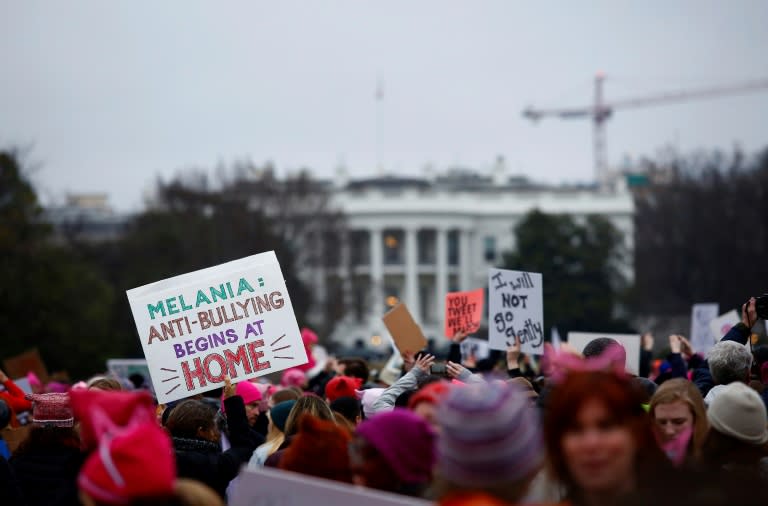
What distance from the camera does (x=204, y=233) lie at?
2224 inches

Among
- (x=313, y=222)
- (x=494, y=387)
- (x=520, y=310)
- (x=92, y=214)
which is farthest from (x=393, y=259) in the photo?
(x=494, y=387)

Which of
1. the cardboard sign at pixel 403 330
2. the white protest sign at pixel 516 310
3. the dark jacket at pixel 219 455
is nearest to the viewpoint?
the dark jacket at pixel 219 455

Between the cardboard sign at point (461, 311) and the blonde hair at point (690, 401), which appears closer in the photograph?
the blonde hair at point (690, 401)

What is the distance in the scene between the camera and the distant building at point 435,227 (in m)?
96.4

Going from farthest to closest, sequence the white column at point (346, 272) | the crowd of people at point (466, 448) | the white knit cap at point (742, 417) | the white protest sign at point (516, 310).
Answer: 1. the white column at point (346, 272)
2. the white protest sign at point (516, 310)
3. the white knit cap at point (742, 417)
4. the crowd of people at point (466, 448)

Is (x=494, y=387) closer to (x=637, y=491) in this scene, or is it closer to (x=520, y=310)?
(x=637, y=491)

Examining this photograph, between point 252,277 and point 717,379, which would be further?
point 252,277

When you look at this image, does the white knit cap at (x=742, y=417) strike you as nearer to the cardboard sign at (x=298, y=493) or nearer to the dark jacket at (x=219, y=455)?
the cardboard sign at (x=298, y=493)

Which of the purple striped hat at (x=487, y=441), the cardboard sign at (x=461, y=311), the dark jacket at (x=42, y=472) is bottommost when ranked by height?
the cardboard sign at (x=461, y=311)

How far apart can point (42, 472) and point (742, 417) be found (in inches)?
128

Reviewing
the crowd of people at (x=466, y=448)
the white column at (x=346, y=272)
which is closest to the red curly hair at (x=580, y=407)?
the crowd of people at (x=466, y=448)

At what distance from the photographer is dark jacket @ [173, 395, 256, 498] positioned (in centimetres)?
610

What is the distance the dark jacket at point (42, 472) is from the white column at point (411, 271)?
9076 cm

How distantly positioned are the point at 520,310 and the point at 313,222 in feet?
169
